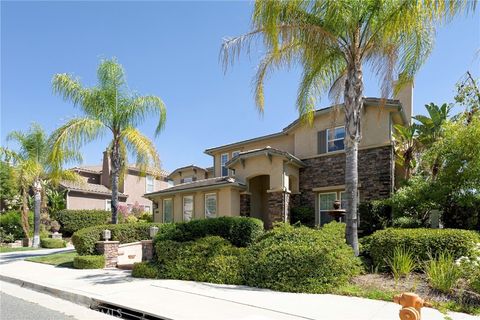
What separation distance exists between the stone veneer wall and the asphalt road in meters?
13.8

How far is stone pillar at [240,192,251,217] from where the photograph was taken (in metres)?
20.4

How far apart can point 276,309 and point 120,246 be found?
32.5 ft

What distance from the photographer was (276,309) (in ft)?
22.9

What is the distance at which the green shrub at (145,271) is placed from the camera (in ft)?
35.4

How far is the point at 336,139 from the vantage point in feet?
62.0

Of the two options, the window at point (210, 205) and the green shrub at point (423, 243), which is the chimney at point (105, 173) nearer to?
the window at point (210, 205)

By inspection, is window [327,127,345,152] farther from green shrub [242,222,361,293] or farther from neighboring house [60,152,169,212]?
neighboring house [60,152,169,212]

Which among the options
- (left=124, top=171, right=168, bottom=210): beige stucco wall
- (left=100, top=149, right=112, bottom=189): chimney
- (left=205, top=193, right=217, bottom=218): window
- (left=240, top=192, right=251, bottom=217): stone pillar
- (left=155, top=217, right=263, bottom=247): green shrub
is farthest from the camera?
(left=124, top=171, right=168, bottom=210): beige stucco wall

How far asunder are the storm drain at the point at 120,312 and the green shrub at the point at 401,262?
5.64 metres

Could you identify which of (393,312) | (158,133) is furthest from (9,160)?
(393,312)

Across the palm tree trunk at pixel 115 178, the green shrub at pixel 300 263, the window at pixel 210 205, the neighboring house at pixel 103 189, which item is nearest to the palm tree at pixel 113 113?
the palm tree trunk at pixel 115 178

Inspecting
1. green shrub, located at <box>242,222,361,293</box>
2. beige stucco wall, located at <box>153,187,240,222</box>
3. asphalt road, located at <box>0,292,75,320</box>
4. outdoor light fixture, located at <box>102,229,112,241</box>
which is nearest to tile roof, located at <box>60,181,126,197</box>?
beige stucco wall, located at <box>153,187,240,222</box>

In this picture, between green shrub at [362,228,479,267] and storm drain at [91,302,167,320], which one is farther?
green shrub at [362,228,479,267]

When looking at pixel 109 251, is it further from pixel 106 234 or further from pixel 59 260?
pixel 59 260
